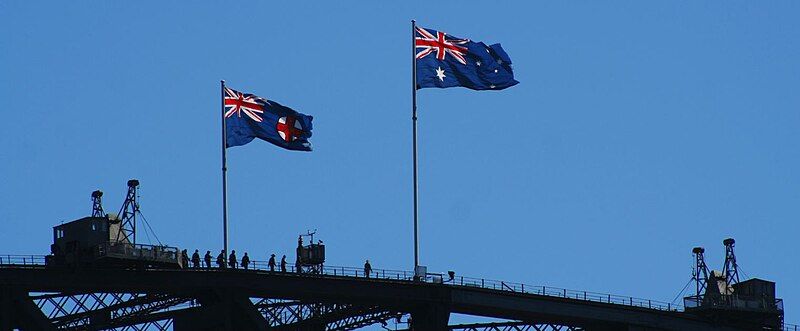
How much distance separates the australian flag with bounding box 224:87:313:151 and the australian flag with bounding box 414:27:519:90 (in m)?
9.27

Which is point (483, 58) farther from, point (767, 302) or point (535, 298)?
point (767, 302)

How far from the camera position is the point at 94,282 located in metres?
158

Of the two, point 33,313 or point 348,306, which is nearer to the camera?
point 33,313

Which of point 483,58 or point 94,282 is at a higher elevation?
point 483,58

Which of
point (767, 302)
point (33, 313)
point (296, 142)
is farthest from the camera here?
point (767, 302)

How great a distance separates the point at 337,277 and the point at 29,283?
21.1 m

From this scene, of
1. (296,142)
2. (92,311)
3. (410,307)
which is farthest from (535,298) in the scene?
(92,311)

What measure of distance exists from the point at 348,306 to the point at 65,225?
20.6 meters

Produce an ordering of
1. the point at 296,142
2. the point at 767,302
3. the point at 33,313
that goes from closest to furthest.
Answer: the point at 33,313 → the point at 296,142 → the point at 767,302

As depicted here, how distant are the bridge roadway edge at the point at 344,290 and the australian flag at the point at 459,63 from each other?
46.8ft

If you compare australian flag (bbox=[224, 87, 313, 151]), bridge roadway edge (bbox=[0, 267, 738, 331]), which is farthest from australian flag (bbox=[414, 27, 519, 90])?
bridge roadway edge (bbox=[0, 267, 738, 331])

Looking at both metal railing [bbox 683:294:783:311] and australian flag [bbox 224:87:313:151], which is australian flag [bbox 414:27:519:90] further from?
metal railing [bbox 683:294:783:311]

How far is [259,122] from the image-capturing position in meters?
166

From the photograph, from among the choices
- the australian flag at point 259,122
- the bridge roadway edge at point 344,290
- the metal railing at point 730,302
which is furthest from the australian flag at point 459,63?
the metal railing at point 730,302
